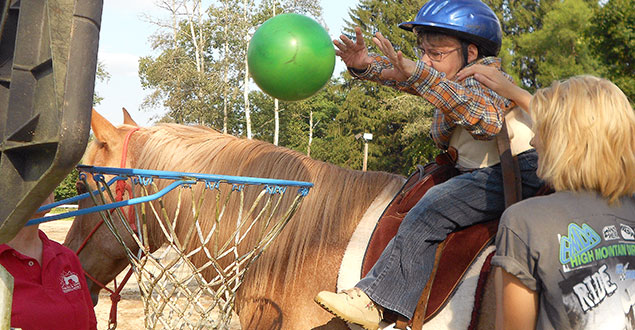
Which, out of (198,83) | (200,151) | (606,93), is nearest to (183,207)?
(200,151)

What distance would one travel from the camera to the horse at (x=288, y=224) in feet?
10.2

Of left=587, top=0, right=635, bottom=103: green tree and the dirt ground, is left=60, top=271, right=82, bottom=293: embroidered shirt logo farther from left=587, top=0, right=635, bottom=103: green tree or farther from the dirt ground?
left=587, top=0, right=635, bottom=103: green tree

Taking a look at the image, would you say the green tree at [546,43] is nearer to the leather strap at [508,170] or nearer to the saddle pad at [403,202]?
the saddle pad at [403,202]

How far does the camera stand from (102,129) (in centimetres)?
360

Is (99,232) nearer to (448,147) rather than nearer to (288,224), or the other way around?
(288,224)

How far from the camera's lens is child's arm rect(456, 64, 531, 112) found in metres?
2.65

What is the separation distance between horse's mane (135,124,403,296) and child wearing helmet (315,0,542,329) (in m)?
0.54

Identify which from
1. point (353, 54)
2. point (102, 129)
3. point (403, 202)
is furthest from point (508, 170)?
point (102, 129)

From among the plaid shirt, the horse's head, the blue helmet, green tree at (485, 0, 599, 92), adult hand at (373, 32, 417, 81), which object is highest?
green tree at (485, 0, 599, 92)

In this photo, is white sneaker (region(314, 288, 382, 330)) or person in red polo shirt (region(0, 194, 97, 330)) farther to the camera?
white sneaker (region(314, 288, 382, 330))

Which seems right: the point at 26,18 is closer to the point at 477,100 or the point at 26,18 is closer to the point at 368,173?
the point at 477,100

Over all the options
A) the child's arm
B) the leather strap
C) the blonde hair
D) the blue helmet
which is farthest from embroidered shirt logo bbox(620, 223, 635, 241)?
the blue helmet

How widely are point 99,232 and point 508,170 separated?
8.53 ft

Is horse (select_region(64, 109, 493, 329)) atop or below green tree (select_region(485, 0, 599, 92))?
below
